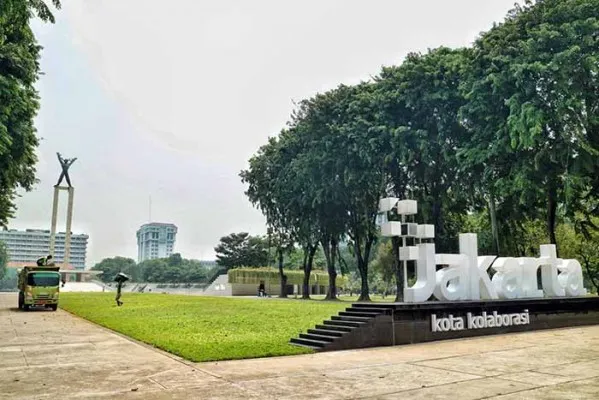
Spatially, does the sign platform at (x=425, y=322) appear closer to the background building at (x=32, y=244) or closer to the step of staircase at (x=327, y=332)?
the step of staircase at (x=327, y=332)

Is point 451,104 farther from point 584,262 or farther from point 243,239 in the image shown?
point 243,239

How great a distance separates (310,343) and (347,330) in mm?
901

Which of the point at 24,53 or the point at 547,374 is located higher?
the point at 24,53

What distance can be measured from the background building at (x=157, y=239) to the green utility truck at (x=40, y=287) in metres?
112

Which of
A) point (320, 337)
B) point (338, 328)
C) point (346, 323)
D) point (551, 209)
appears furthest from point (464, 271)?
point (551, 209)

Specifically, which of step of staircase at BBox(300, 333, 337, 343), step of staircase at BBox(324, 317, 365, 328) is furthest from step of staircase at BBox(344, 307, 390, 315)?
step of staircase at BBox(300, 333, 337, 343)

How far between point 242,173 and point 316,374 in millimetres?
33768

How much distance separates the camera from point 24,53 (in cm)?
1833

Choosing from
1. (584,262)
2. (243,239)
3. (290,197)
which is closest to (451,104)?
(290,197)

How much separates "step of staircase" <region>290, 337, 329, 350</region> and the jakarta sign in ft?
9.20

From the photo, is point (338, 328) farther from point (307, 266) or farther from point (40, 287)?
point (307, 266)

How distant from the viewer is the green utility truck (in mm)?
24719

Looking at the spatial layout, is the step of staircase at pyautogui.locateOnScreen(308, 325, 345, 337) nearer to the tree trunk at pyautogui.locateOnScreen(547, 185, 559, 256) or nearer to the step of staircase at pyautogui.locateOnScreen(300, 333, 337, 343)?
the step of staircase at pyautogui.locateOnScreen(300, 333, 337, 343)

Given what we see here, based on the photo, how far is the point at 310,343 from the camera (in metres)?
11.7
